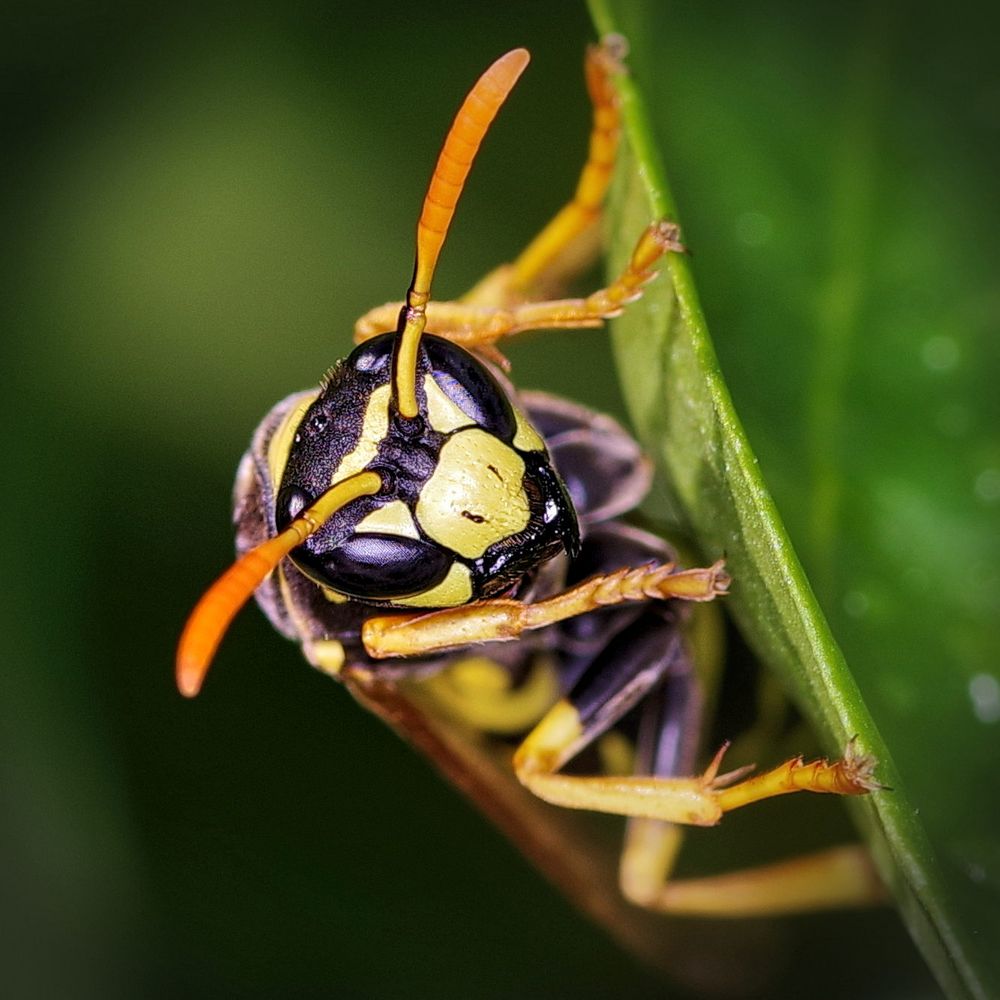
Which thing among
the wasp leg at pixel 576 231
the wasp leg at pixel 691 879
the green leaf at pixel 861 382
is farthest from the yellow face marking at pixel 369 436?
the wasp leg at pixel 691 879

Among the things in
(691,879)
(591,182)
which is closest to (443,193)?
(591,182)

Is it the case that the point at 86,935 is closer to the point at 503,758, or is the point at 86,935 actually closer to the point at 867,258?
the point at 503,758

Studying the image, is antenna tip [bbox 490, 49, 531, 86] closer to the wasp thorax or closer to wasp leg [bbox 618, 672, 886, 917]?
the wasp thorax

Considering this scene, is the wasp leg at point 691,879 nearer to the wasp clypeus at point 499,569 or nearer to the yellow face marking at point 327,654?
the wasp clypeus at point 499,569

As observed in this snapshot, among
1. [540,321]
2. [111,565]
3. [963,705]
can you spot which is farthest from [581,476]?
[111,565]

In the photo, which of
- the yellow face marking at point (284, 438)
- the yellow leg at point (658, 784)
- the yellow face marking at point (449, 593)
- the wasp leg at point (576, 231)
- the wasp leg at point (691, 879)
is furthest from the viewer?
the wasp leg at point (691, 879)

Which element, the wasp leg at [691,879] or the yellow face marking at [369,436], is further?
the wasp leg at [691,879]

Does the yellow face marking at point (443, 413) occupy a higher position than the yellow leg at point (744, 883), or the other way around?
the yellow face marking at point (443, 413)
